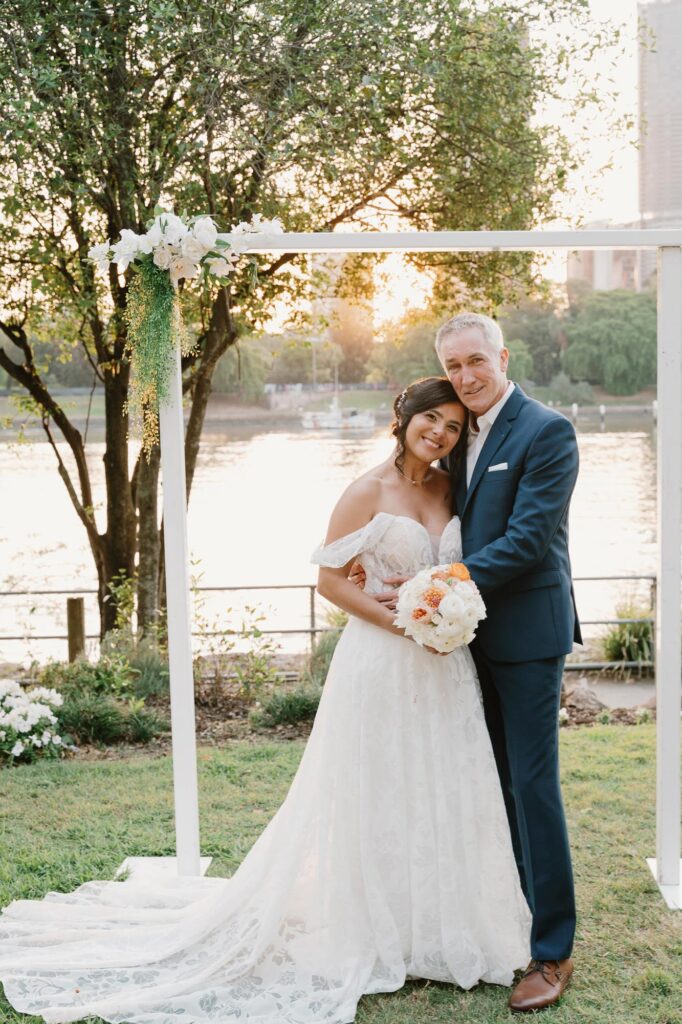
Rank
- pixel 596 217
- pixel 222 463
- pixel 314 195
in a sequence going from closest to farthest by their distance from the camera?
pixel 314 195, pixel 596 217, pixel 222 463

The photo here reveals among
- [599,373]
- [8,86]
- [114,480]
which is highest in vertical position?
[8,86]

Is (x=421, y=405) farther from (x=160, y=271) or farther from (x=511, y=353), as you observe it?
(x=511, y=353)

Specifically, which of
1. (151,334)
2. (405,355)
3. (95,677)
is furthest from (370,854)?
(405,355)

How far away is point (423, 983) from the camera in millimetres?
3352

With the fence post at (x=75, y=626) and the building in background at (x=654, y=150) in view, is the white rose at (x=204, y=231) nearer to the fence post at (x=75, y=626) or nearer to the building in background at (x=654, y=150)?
the fence post at (x=75, y=626)

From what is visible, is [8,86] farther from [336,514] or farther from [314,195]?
[336,514]

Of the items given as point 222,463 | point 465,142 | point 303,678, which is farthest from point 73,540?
point 465,142

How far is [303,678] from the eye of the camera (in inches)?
279

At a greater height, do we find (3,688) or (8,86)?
(8,86)

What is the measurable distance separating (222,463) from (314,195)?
325cm

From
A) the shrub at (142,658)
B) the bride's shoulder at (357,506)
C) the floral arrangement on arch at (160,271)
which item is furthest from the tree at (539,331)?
the bride's shoulder at (357,506)

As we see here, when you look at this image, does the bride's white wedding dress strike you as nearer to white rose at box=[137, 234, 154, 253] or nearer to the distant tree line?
white rose at box=[137, 234, 154, 253]

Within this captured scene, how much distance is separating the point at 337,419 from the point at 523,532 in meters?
5.11

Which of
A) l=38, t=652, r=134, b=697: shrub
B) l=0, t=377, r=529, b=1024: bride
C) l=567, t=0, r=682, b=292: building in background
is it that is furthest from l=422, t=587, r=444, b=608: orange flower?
l=567, t=0, r=682, b=292: building in background
